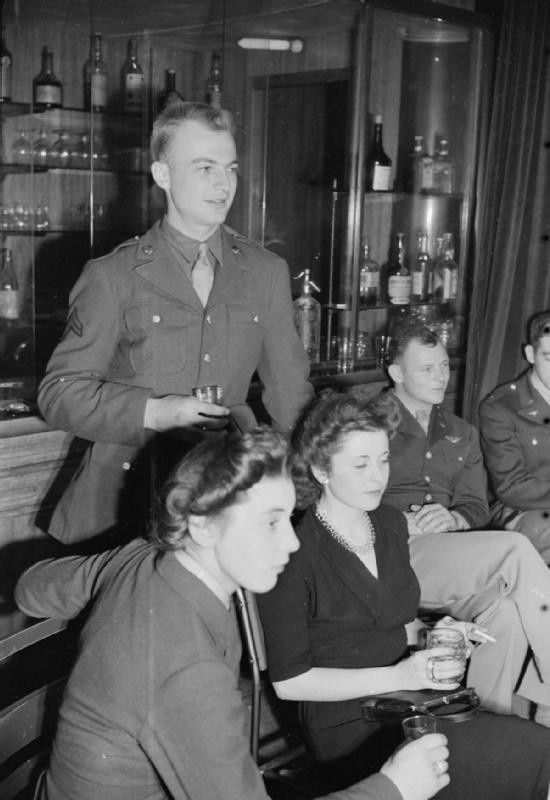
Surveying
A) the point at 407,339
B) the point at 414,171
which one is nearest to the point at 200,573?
the point at 407,339

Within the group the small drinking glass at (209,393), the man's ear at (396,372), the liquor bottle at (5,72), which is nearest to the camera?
the small drinking glass at (209,393)

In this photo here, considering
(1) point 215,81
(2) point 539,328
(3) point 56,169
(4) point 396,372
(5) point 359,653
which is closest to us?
(5) point 359,653

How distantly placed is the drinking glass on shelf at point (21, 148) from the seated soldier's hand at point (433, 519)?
1847mm

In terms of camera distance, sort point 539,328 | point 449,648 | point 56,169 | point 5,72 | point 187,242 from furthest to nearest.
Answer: point 56,169, point 5,72, point 539,328, point 187,242, point 449,648

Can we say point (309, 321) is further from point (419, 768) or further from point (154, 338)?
point (419, 768)

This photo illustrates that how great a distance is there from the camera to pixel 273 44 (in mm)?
3938

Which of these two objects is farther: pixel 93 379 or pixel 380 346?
pixel 380 346

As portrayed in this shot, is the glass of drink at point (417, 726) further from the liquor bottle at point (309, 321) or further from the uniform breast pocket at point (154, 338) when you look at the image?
the liquor bottle at point (309, 321)

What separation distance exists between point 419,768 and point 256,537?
0.40 m

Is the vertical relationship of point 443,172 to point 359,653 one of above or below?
above

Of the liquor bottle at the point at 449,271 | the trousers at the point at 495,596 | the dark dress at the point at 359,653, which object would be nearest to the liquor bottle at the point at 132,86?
the liquor bottle at the point at 449,271

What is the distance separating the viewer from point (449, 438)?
2.69 meters

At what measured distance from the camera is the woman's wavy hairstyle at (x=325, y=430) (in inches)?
78.3

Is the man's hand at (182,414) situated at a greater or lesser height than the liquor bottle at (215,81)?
lesser
